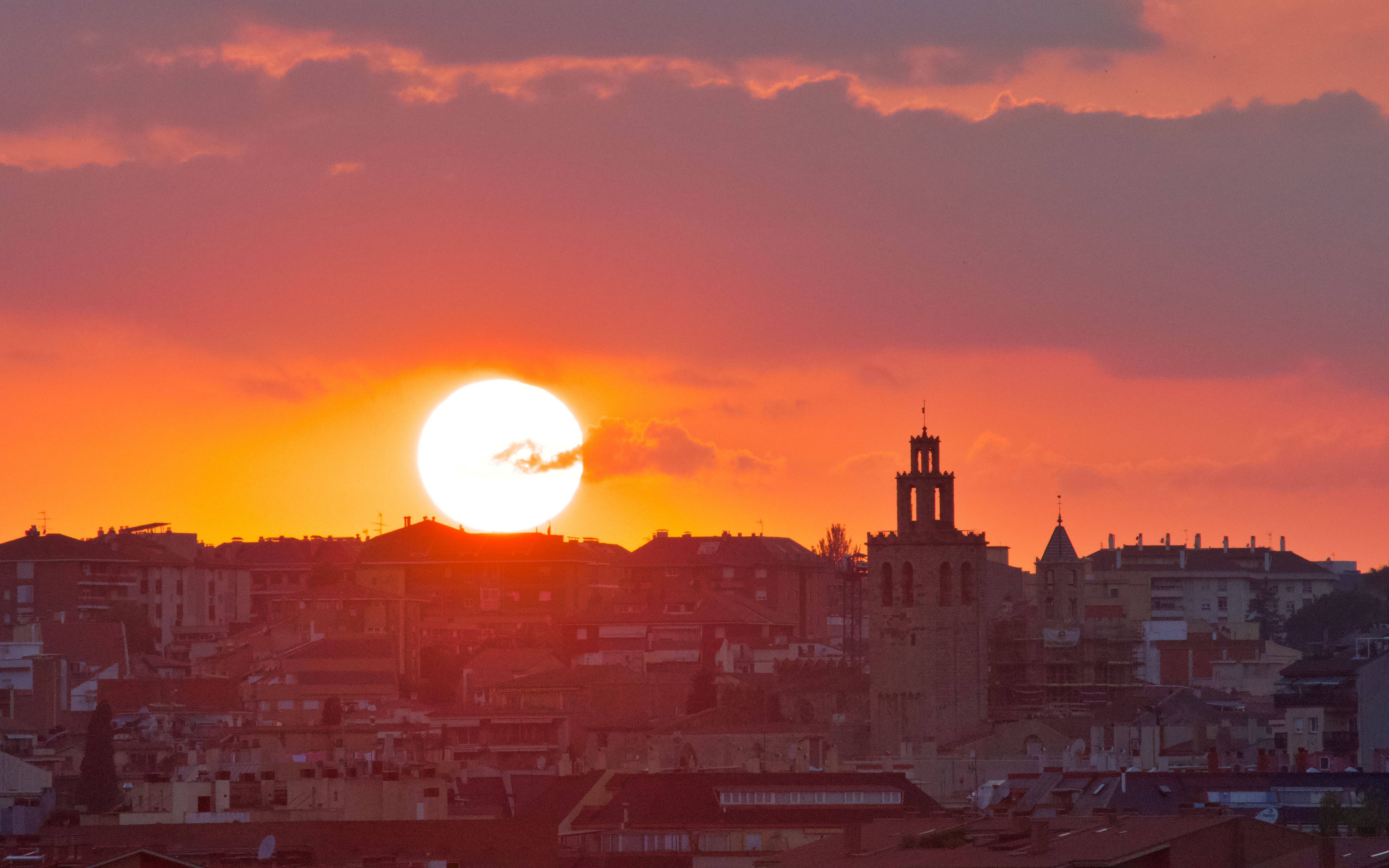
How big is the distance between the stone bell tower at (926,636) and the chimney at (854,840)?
152 feet

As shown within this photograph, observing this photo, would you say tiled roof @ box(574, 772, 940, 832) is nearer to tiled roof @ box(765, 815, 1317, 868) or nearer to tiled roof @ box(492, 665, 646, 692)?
tiled roof @ box(765, 815, 1317, 868)

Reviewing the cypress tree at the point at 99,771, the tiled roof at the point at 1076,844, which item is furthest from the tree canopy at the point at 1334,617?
the tiled roof at the point at 1076,844

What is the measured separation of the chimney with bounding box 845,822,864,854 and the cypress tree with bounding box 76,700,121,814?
3963cm

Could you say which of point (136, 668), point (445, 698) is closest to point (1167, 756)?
point (445, 698)

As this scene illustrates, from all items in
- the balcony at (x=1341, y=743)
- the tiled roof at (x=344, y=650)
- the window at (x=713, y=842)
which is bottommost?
the window at (x=713, y=842)

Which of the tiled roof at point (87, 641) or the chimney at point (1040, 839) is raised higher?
the tiled roof at point (87, 641)

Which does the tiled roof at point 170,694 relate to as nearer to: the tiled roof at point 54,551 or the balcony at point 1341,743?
A: the tiled roof at point 54,551

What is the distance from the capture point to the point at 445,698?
132875 mm

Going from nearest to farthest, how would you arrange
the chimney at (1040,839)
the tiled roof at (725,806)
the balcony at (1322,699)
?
the chimney at (1040,839)
the tiled roof at (725,806)
the balcony at (1322,699)

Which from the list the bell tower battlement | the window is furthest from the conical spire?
the window

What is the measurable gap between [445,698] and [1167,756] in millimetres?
49551

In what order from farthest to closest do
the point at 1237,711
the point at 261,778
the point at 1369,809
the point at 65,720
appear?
1. the point at 65,720
2. the point at 1237,711
3. the point at 261,778
4. the point at 1369,809

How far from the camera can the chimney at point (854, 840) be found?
54.2 meters

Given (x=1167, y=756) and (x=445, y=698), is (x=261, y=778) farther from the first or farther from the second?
(x=445, y=698)
